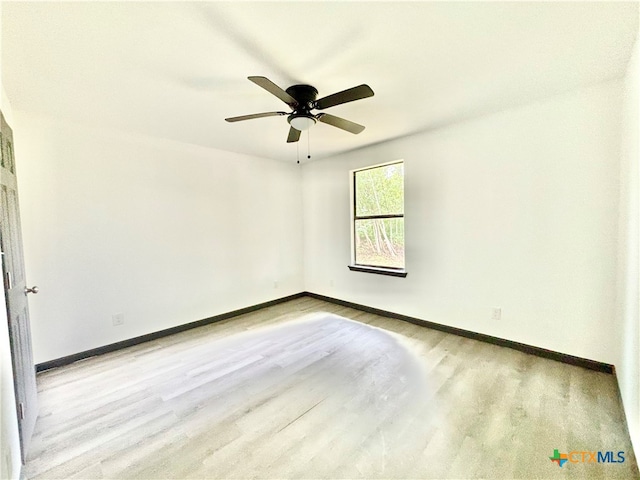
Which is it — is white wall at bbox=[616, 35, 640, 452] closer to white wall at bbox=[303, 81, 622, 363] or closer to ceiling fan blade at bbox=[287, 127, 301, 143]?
white wall at bbox=[303, 81, 622, 363]

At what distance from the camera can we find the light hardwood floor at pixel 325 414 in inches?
58.3

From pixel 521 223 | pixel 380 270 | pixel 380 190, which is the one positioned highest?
pixel 380 190

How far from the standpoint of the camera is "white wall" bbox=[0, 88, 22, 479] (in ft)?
3.94

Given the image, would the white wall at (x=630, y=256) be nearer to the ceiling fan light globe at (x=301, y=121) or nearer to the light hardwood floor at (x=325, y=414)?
the light hardwood floor at (x=325, y=414)

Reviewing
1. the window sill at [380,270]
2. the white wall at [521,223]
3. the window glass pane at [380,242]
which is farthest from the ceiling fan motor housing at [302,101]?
the window sill at [380,270]

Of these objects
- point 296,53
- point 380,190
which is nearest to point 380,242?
point 380,190

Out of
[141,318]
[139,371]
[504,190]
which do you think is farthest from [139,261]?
[504,190]

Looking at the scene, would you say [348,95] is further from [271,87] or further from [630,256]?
[630,256]

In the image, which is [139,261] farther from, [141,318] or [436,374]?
[436,374]

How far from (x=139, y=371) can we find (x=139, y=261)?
1.24 meters

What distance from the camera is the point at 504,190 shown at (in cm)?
273

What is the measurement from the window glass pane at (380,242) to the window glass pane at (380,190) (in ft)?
0.52

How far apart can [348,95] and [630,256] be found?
7.11 ft

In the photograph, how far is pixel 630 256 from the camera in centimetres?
178
